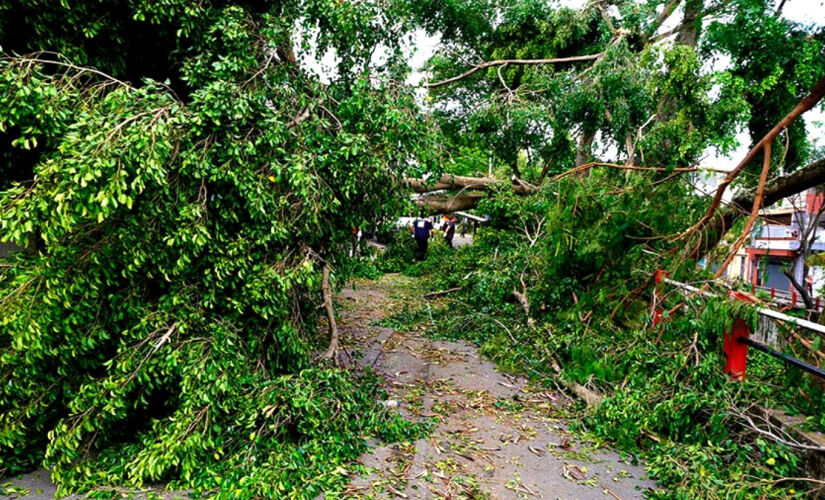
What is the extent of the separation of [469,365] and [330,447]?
2992mm

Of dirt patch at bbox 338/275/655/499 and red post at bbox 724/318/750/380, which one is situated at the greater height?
red post at bbox 724/318/750/380

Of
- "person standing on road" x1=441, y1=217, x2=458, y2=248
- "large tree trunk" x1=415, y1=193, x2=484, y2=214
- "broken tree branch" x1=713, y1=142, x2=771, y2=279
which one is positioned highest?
"broken tree branch" x1=713, y1=142, x2=771, y2=279

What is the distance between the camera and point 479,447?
427cm

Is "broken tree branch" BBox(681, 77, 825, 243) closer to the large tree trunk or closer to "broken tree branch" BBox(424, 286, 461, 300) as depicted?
"broken tree branch" BBox(424, 286, 461, 300)

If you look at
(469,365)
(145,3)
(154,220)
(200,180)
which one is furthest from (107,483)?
(469,365)

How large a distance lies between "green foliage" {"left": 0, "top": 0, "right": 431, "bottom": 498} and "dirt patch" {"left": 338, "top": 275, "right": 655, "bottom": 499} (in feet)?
1.28

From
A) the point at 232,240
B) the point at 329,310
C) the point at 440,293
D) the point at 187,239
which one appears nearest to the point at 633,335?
the point at 329,310

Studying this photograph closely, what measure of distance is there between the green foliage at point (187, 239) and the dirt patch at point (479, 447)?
39 cm

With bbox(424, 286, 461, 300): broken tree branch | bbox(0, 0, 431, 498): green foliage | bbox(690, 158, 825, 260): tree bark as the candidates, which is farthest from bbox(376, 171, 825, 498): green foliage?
bbox(0, 0, 431, 498): green foliage

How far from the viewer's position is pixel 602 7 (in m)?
11.2

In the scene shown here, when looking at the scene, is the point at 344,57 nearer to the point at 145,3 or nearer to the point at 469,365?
the point at 145,3

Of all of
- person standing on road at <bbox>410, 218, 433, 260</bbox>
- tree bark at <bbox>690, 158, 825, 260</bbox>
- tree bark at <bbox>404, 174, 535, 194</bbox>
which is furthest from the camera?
person standing on road at <bbox>410, 218, 433, 260</bbox>

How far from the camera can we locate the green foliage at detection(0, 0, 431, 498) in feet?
11.3

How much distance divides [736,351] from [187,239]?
4741mm
